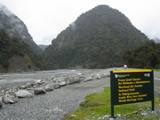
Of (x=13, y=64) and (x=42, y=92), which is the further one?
(x=13, y=64)

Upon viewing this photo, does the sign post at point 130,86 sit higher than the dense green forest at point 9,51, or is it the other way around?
the dense green forest at point 9,51

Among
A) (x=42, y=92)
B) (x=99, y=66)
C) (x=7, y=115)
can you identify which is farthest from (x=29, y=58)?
(x=7, y=115)

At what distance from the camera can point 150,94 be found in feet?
55.8

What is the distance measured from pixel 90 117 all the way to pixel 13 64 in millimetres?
137501

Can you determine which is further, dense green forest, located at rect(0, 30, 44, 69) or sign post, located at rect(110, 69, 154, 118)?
dense green forest, located at rect(0, 30, 44, 69)

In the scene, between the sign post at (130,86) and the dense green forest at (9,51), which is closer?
the sign post at (130,86)

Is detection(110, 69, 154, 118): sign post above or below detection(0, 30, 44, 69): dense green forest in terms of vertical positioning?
below

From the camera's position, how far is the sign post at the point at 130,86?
15.6 m

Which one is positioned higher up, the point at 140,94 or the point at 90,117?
the point at 140,94

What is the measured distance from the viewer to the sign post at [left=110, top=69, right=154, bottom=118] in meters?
15.6

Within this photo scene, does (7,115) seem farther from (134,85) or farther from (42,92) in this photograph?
(42,92)

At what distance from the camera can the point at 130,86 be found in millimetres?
16062

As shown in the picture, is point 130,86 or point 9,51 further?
point 9,51

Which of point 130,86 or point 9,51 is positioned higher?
point 9,51
